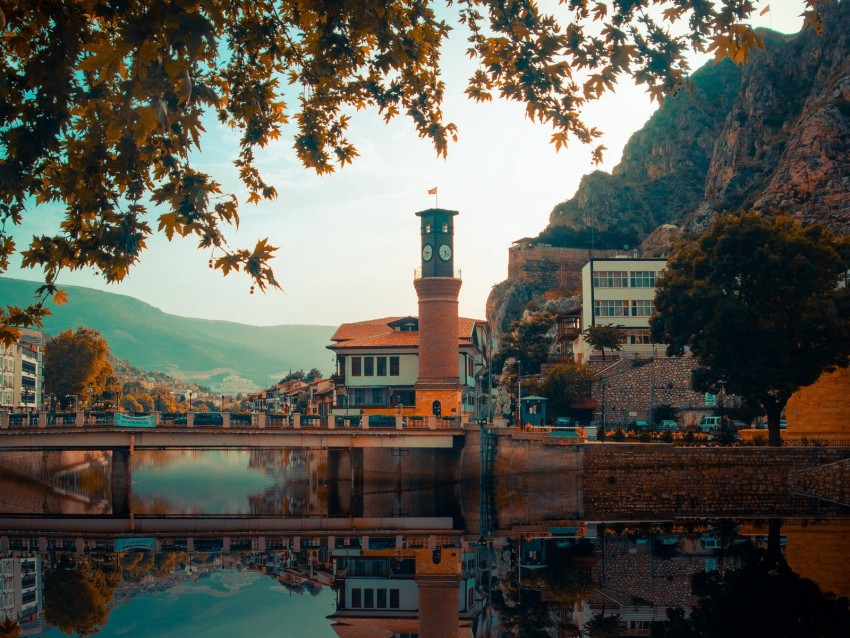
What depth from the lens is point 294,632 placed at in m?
23.0

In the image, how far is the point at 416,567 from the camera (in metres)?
31.6

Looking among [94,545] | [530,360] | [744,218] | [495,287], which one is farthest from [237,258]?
[495,287]

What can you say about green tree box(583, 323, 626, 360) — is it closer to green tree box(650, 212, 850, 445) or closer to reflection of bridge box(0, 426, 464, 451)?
green tree box(650, 212, 850, 445)

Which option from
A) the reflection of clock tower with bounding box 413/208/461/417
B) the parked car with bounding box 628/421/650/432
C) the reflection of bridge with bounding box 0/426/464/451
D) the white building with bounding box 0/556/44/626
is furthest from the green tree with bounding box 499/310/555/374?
the white building with bounding box 0/556/44/626

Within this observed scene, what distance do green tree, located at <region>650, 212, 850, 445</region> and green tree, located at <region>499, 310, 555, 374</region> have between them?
3953 cm

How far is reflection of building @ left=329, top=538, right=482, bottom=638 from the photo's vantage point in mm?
24234

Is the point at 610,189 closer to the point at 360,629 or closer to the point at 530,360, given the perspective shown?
the point at 530,360

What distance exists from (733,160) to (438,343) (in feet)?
231

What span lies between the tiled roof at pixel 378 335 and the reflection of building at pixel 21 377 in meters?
52.9

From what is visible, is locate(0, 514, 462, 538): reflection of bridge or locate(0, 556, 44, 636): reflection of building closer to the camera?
locate(0, 556, 44, 636): reflection of building

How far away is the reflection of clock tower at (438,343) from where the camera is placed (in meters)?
62.9

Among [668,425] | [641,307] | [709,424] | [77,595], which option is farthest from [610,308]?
[77,595]

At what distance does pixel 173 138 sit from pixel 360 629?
17683 mm

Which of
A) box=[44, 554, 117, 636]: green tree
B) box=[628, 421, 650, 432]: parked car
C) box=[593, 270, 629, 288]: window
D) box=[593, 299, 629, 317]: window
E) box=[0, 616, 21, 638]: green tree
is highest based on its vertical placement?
box=[593, 270, 629, 288]: window
